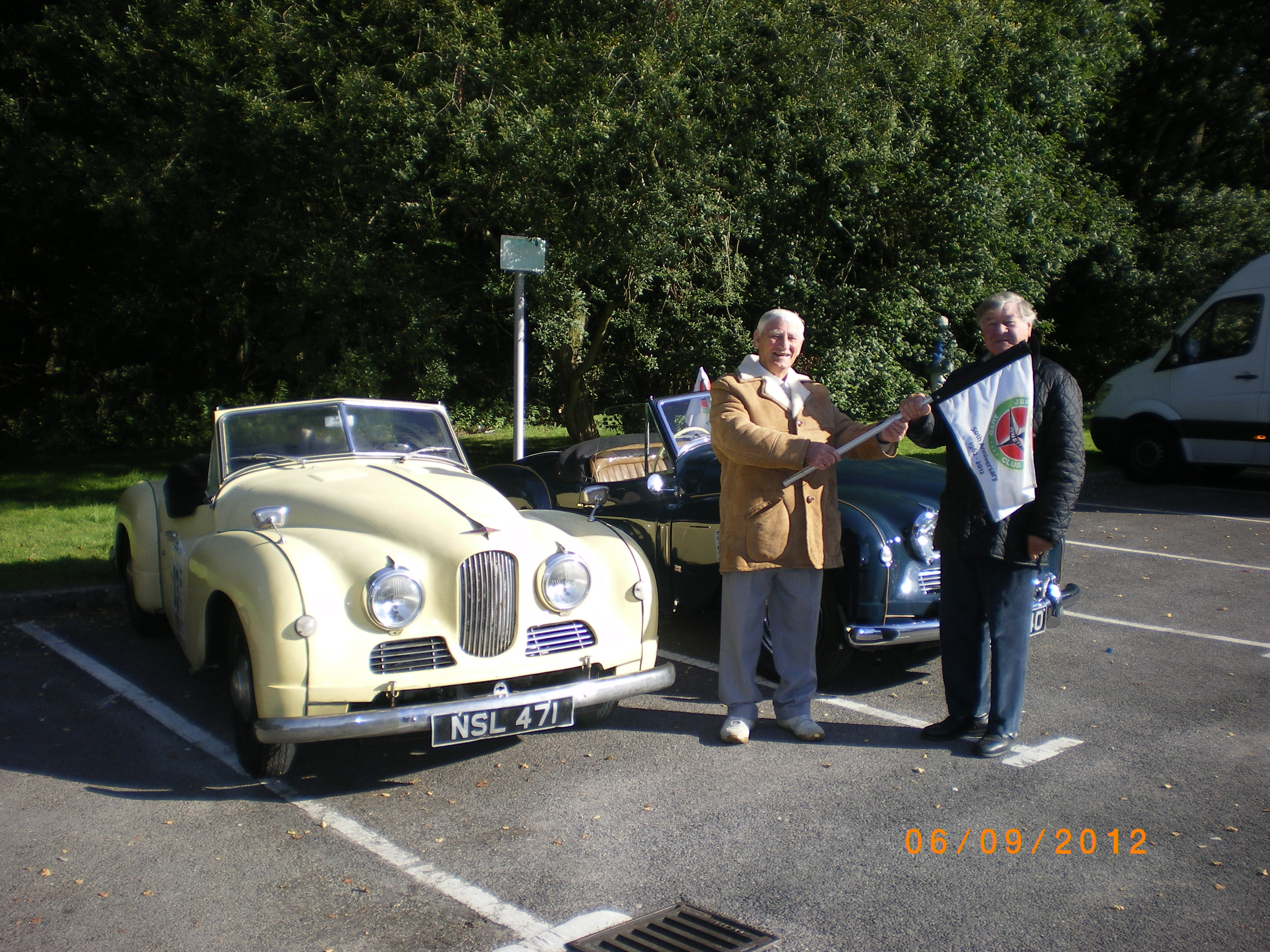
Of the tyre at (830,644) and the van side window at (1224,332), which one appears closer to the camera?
the tyre at (830,644)

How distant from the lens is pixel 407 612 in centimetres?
414

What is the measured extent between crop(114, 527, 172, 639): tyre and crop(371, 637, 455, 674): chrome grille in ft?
9.35

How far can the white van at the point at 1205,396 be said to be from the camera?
1252 cm

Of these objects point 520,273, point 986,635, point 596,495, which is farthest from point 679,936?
point 520,273

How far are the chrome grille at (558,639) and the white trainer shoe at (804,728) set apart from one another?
42.0 inches

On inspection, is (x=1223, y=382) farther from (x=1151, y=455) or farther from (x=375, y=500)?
(x=375, y=500)

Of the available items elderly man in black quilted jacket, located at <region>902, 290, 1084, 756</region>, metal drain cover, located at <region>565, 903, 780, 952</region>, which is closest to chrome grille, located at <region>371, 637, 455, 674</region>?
metal drain cover, located at <region>565, 903, 780, 952</region>

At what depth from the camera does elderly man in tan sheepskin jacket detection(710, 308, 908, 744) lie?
4652mm

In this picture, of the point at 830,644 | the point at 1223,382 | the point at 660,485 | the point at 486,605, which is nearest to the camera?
the point at 486,605

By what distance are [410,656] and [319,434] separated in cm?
221

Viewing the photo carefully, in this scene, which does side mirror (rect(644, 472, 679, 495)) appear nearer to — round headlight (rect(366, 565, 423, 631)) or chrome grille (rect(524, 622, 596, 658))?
chrome grille (rect(524, 622, 596, 658))

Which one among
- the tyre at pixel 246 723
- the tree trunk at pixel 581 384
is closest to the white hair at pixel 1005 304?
the tyre at pixel 246 723
